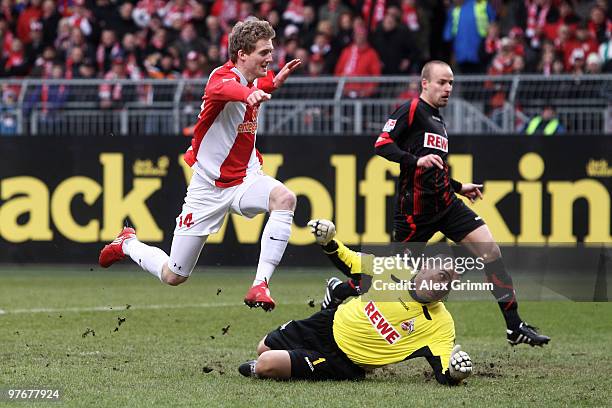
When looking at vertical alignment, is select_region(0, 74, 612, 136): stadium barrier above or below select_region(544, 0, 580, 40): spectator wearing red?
below

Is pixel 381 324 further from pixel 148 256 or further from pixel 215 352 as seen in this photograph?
pixel 148 256

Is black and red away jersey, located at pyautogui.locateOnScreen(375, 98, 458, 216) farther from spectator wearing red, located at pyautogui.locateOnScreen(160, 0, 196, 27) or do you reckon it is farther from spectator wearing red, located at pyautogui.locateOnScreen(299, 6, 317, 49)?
spectator wearing red, located at pyautogui.locateOnScreen(160, 0, 196, 27)

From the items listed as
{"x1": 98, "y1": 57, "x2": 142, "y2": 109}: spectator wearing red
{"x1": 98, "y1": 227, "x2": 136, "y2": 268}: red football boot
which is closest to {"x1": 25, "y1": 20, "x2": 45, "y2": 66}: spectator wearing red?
{"x1": 98, "y1": 57, "x2": 142, "y2": 109}: spectator wearing red

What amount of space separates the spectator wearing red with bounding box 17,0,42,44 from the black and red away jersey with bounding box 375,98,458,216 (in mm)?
12443

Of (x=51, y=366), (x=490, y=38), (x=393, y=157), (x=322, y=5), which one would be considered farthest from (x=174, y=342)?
(x=322, y=5)

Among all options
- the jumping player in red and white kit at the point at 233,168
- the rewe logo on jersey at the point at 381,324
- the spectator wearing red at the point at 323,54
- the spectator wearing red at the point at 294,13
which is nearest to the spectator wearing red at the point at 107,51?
the spectator wearing red at the point at 294,13

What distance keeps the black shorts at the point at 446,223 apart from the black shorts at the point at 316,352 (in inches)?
73.4

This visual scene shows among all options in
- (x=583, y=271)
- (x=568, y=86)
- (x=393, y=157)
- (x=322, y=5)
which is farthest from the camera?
(x=322, y=5)

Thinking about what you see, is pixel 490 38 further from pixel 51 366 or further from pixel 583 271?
pixel 51 366

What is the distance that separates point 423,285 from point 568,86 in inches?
336

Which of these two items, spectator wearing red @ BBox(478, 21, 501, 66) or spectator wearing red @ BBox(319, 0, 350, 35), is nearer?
spectator wearing red @ BBox(478, 21, 501, 66)

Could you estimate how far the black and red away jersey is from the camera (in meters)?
9.95

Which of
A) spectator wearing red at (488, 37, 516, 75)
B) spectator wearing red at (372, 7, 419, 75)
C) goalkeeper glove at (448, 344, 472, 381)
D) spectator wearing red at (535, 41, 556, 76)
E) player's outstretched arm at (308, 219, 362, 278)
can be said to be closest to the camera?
goalkeeper glove at (448, 344, 472, 381)

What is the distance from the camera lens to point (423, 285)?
8.01 m
